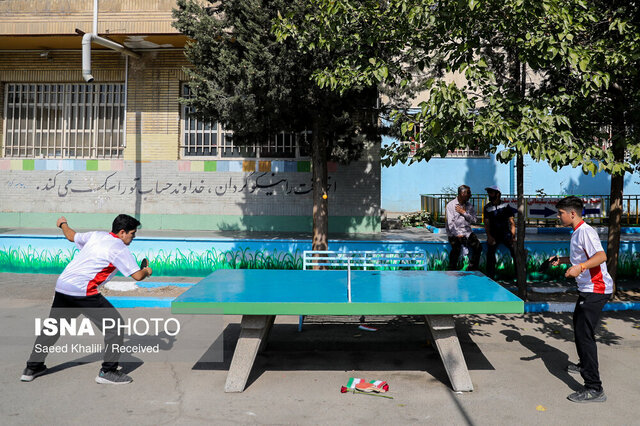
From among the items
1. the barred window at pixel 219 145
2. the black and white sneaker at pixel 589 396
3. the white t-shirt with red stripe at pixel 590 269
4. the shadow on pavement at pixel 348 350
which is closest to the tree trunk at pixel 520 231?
the shadow on pavement at pixel 348 350

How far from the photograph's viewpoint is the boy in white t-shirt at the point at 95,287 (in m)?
4.98

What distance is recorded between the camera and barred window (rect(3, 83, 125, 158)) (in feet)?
53.4

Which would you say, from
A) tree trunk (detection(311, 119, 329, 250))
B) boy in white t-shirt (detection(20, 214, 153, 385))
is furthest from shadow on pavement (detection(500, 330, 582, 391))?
tree trunk (detection(311, 119, 329, 250))

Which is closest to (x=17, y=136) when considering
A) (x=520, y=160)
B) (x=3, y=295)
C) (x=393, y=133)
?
(x=3, y=295)

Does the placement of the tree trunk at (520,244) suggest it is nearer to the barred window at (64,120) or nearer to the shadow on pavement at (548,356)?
the shadow on pavement at (548,356)

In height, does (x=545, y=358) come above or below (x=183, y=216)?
below

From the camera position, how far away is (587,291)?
4.91 meters

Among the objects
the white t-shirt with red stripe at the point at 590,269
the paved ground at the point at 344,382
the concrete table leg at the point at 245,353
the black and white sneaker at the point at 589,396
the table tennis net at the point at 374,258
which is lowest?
the paved ground at the point at 344,382

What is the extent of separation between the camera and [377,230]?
50.1 feet

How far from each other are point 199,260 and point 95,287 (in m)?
5.94

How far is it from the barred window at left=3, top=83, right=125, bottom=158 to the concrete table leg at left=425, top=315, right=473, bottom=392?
13356 millimetres

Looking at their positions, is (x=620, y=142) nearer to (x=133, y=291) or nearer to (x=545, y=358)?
(x=545, y=358)

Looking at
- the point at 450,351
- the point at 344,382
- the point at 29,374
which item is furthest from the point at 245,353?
the point at 29,374

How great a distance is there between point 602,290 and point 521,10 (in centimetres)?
311
